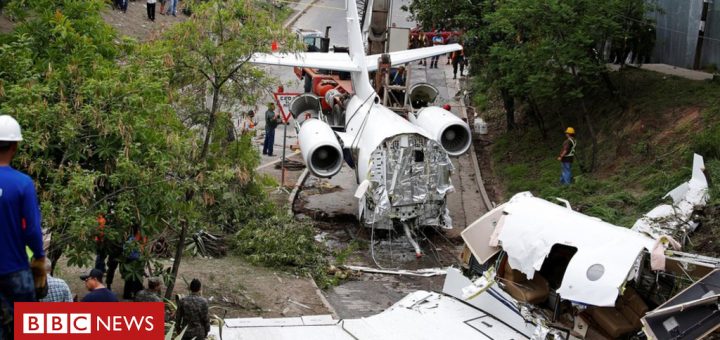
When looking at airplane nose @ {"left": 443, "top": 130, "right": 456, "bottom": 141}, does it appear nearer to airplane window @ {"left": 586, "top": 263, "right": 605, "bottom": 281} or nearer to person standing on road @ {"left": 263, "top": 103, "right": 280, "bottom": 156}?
person standing on road @ {"left": 263, "top": 103, "right": 280, "bottom": 156}

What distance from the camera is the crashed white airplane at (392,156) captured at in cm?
2000

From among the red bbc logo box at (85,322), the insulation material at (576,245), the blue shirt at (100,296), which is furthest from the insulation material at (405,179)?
Result: the red bbc logo box at (85,322)

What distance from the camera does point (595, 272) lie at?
11586mm

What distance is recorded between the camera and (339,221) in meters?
22.6

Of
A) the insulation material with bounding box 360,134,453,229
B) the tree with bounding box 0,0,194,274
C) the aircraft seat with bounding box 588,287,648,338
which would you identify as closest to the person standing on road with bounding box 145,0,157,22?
the insulation material with bounding box 360,134,453,229

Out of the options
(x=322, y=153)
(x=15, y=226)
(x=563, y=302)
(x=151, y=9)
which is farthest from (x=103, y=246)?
(x=151, y=9)

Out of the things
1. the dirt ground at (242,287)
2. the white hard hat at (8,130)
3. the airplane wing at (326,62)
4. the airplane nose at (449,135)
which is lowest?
the dirt ground at (242,287)

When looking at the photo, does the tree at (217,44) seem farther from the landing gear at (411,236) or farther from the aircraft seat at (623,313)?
the landing gear at (411,236)

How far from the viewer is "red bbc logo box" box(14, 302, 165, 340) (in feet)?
23.9

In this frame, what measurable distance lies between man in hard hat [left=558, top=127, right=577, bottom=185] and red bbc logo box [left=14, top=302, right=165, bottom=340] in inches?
630

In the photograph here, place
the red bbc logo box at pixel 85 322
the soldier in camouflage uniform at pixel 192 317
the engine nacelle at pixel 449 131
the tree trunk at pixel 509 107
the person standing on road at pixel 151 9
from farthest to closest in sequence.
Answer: the person standing on road at pixel 151 9 → the tree trunk at pixel 509 107 → the engine nacelle at pixel 449 131 → the soldier in camouflage uniform at pixel 192 317 → the red bbc logo box at pixel 85 322

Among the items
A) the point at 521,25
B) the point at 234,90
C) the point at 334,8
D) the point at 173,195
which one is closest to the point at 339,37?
the point at 334,8

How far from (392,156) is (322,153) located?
197cm

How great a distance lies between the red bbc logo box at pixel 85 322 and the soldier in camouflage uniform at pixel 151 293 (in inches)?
187
